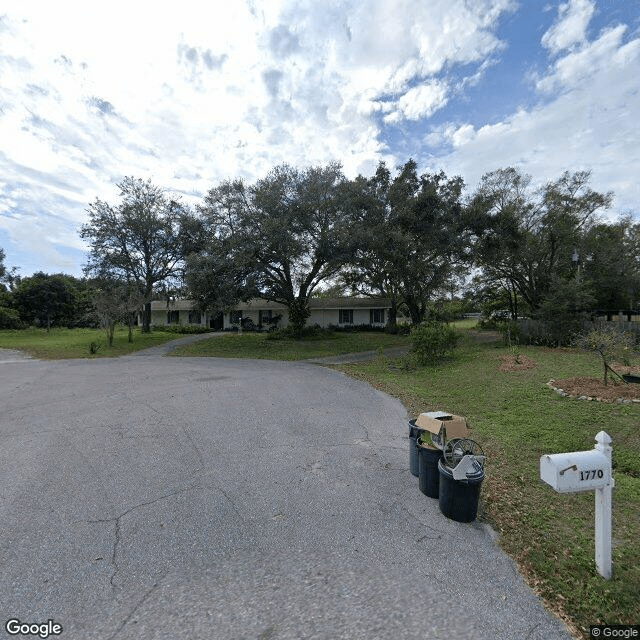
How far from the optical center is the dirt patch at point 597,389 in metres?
7.42

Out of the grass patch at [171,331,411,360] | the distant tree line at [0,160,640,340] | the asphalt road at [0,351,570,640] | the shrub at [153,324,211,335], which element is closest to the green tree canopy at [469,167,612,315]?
the distant tree line at [0,160,640,340]

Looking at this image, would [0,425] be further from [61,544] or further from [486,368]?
[486,368]

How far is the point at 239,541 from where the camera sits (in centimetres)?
316

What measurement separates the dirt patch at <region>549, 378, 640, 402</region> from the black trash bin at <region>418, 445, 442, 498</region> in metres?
5.51

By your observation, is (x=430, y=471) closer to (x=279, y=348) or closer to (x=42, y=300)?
(x=279, y=348)

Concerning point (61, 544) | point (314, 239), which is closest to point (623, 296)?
point (314, 239)

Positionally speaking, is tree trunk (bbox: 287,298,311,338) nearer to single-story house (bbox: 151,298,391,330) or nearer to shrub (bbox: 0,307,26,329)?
single-story house (bbox: 151,298,391,330)

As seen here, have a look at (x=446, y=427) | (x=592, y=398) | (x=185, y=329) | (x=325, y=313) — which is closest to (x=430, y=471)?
(x=446, y=427)

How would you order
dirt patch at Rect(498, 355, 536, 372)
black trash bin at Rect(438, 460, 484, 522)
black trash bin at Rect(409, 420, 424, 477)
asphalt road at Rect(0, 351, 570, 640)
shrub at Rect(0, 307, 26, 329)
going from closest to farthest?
asphalt road at Rect(0, 351, 570, 640) → black trash bin at Rect(438, 460, 484, 522) → black trash bin at Rect(409, 420, 424, 477) → dirt patch at Rect(498, 355, 536, 372) → shrub at Rect(0, 307, 26, 329)

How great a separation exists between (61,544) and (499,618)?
11.0ft

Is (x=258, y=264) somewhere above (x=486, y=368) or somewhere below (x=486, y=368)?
above

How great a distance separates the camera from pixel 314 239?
61.7ft

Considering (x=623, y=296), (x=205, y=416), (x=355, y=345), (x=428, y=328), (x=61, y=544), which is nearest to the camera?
(x=61, y=544)

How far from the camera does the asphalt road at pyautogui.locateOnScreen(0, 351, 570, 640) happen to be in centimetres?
236
